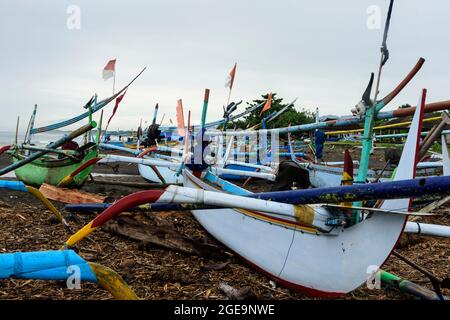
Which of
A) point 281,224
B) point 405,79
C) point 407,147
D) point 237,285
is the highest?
point 405,79

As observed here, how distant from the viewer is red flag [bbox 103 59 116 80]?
11352 mm

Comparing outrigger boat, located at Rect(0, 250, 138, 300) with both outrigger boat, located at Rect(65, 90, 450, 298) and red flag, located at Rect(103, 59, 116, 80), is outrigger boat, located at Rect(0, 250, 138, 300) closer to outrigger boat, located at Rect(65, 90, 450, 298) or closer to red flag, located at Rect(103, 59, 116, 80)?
outrigger boat, located at Rect(65, 90, 450, 298)

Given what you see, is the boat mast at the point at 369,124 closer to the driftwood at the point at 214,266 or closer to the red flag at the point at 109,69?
the driftwood at the point at 214,266

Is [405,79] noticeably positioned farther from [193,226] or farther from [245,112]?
[245,112]

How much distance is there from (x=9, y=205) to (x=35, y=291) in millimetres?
3662

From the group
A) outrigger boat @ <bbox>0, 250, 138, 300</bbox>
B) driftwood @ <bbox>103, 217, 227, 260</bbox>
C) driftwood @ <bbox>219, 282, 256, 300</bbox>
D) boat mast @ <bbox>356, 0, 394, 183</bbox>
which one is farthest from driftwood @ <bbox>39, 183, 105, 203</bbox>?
boat mast @ <bbox>356, 0, 394, 183</bbox>

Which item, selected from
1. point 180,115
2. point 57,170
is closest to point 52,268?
point 180,115

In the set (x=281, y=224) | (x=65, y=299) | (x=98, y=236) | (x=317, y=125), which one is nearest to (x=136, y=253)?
(x=98, y=236)

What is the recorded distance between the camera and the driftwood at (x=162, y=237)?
434cm

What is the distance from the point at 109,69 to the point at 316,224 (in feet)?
31.8

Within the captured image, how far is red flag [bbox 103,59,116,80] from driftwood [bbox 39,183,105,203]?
485 cm

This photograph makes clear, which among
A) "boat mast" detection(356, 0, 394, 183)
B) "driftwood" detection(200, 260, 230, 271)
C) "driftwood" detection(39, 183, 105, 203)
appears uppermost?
"boat mast" detection(356, 0, 394, 183)

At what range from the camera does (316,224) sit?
122 inches

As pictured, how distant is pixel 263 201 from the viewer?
2770 mm
